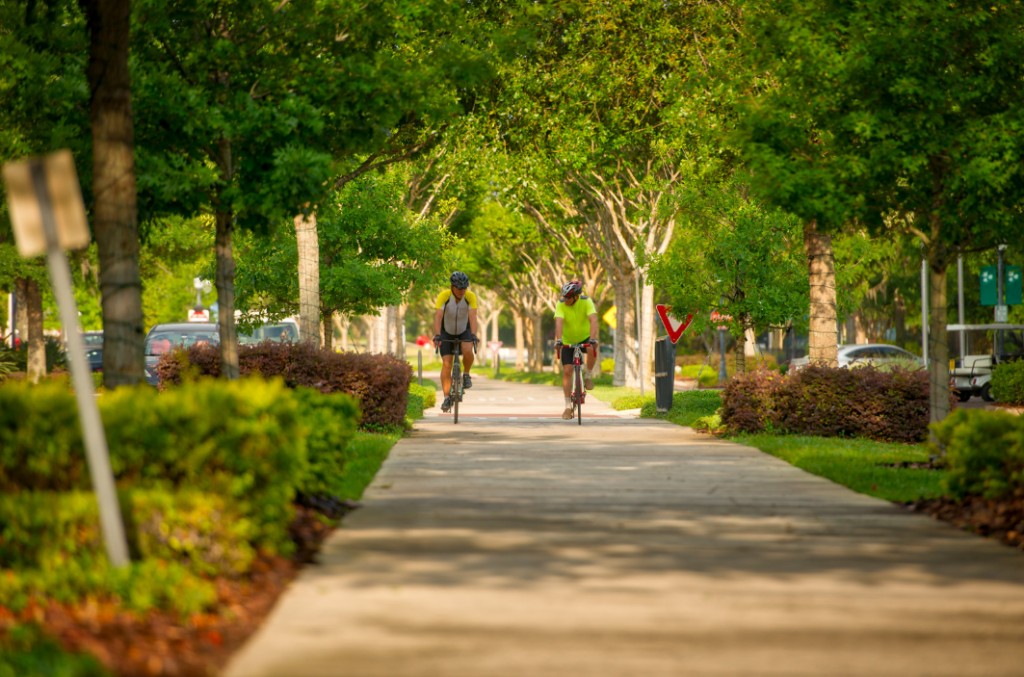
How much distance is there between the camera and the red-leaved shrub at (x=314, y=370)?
1468 cm

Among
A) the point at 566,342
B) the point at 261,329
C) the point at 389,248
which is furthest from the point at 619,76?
the point at 566,342

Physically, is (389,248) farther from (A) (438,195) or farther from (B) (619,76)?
(A) (438,195)

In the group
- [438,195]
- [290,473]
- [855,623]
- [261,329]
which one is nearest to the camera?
[855,623]

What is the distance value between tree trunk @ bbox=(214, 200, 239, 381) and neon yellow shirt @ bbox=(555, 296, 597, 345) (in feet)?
20.0

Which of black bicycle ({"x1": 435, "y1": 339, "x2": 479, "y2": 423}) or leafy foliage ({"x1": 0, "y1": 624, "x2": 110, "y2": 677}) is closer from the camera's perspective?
leafy foliage ({"x1": 0, "y1": 624, "x2": 110, "y2": 677})

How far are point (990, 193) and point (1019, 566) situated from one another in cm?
514

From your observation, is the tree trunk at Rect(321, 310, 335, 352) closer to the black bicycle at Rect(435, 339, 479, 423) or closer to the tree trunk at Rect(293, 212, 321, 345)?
the tree trunk at Rect(293, 212, 321, 345)

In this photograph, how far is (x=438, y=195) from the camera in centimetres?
4547

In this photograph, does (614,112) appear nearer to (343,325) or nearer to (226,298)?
(226,298)

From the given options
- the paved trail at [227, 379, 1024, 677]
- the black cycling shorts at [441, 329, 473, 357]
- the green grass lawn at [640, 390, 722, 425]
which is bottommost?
the paved trail at [227, 379, 1024, 677]

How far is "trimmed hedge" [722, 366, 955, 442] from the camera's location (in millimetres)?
14781

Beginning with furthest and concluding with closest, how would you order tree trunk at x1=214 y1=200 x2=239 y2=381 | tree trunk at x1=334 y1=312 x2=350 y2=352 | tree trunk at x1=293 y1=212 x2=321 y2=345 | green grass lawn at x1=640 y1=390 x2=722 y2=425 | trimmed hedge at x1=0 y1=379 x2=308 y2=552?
tree trunk at x1=334 y1=312 x2=350 y2=352
green grass lawn at x1=640 y1=390 x2=722 y2=425
tree trunk at x1=293 y1=212 x2=321 y2=345
tree trunk at x1=214 y1=200 x2=239 y2=381
trimmed hedge at x1=0 y1=379 x2=308 y2=552

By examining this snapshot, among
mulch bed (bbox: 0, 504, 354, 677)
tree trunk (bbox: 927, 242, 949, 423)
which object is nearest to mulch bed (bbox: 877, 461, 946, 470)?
tree trunk (bbox: 927, 242, 949, 423)

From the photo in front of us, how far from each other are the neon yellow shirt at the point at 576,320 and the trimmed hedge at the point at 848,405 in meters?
3.14
